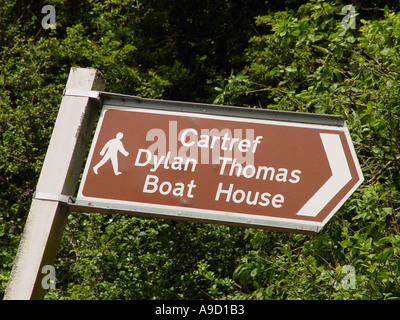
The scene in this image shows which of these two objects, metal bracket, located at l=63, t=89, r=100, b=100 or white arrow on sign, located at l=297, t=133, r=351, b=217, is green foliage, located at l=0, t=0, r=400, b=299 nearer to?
white arrow on sign, located at l=297, t=133, r=351, b=217

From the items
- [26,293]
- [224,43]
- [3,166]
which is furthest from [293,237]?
[224,43]

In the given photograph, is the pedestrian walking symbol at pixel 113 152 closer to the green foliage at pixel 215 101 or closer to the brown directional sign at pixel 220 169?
the brown directional sign at pixel 220 169

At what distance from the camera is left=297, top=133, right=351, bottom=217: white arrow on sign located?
6.41ft

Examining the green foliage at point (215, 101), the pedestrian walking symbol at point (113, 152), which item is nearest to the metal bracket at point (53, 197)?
the pedestrian walking symbol at point (113, 152)

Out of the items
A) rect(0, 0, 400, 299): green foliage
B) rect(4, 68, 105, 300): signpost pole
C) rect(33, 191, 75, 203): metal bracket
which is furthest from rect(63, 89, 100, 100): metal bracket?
rect(0, 0, 400, 299): green foliage

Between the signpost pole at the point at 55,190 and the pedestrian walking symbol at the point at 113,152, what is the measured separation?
0.29 ft

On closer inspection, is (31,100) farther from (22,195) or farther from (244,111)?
(244,111)

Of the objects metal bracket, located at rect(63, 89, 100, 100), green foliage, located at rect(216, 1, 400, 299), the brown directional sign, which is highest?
green foliage, located at rect(216, 1, 400, 299)

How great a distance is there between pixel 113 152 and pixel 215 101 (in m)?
3.58

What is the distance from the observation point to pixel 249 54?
28.7 ft

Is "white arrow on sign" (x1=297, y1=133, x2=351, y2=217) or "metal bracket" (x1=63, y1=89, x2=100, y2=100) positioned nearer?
"white arrow on sign" (x1=297, y1=133, x2=351, y2=217)

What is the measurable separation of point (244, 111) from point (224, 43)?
323 inches

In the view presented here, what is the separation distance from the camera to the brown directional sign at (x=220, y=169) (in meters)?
1.96
